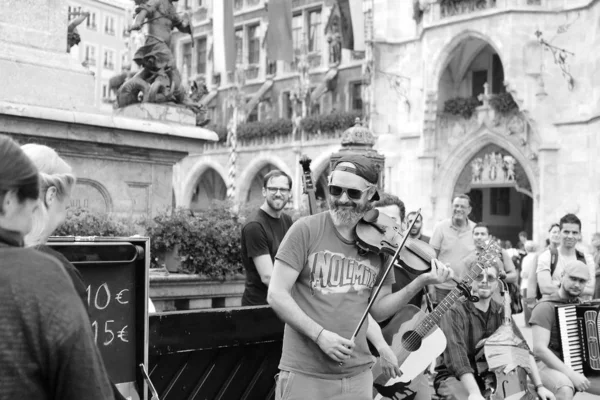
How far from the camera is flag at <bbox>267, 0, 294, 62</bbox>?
1719cm

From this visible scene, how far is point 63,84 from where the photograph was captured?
8141 mm

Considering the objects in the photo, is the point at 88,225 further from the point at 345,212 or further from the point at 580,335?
the point at 580,335

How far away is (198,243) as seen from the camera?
7.31 meters

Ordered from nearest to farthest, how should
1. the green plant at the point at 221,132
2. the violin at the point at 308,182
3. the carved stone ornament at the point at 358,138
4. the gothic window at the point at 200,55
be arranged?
1. the violin at the point at 308,182
2. the carved stone ornament at the point at 358,138
3. the green plant at the point at 221,132
4. the gothic window at the point at 200,55

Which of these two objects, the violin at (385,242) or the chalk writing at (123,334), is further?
the violin at (385,242)

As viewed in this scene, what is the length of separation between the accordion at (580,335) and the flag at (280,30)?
39.8 feet

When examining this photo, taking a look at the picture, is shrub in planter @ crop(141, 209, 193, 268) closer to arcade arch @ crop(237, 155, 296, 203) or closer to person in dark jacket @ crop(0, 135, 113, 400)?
person in dark jacket @ crop(0, 135, 113, 400)

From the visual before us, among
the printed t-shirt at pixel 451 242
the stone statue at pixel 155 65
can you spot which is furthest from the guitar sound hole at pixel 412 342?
the stone statue at pixel 155 65

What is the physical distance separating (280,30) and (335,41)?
19.7 meters

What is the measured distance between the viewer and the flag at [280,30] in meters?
17.2

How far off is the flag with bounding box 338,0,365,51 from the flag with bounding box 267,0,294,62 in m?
1.92

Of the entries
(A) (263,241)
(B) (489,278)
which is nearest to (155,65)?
(A) (263,241)

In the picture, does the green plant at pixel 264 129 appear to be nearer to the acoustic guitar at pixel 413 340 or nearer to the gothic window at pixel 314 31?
the gothic window at pixel 314 31

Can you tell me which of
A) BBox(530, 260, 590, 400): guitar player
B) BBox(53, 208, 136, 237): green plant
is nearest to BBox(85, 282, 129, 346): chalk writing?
BBox(53, 208, 136, 237): green plant
